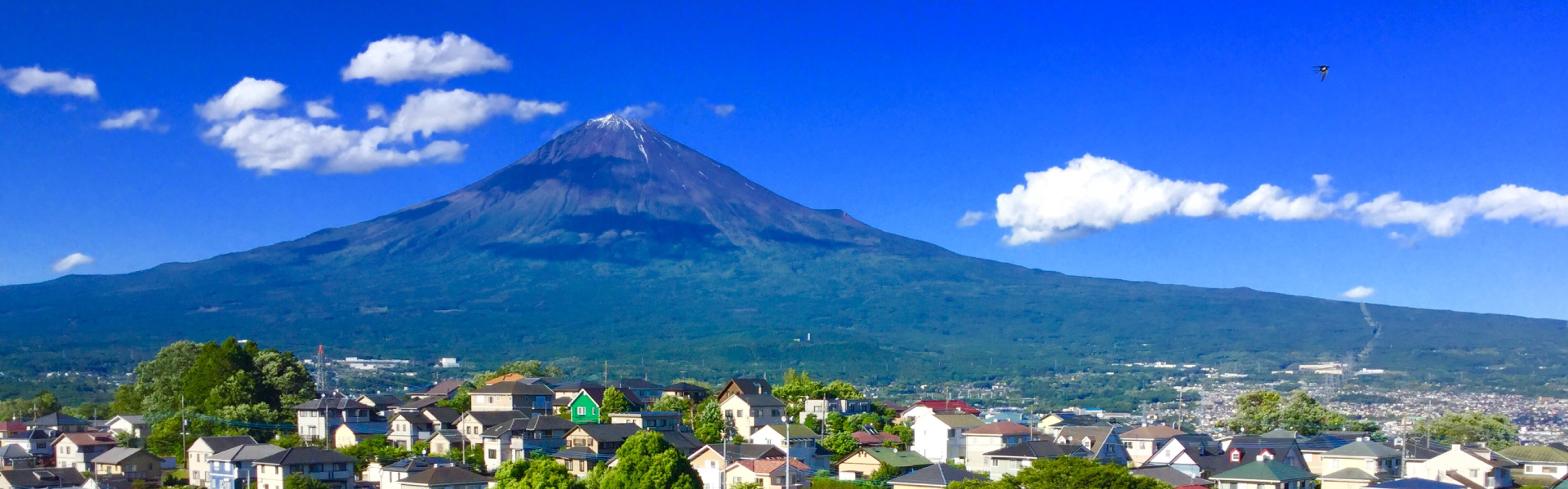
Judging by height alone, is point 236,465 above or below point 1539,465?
above

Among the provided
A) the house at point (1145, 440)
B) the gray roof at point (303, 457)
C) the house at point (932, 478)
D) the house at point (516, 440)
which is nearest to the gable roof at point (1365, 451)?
the house at point (1145, 440)

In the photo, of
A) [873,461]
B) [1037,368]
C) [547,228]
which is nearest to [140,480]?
[873,461]

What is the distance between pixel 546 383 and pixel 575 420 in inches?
350

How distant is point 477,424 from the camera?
171 ft

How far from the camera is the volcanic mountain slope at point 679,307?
440 ft

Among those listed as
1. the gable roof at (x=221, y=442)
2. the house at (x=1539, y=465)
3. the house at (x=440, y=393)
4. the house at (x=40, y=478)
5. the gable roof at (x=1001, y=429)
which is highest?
the house at (x=440, y=393)

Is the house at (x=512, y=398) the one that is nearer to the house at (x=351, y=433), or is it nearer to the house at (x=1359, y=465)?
the house at (x=351, y=433)

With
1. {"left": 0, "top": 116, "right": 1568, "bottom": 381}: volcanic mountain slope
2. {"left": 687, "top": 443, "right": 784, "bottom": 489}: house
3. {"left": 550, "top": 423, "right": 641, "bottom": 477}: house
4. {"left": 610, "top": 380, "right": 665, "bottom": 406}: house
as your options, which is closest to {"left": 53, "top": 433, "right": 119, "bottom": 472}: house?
{"left": 550, "top": 423, "right": 641, "bottom": 477}: house

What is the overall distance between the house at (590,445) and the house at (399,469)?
3.69m

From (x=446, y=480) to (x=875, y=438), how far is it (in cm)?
1584

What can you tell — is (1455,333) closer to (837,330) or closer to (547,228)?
(837,330)

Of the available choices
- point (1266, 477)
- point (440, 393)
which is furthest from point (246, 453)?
point (1266, 477)

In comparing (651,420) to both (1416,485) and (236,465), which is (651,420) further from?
(1416,485)

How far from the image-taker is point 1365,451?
42781mm
